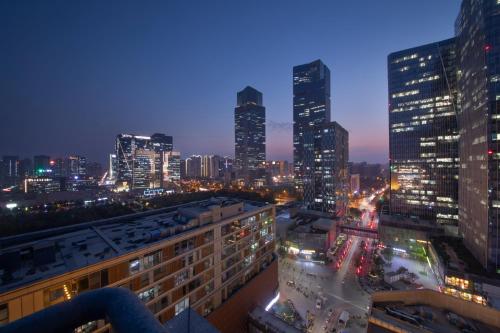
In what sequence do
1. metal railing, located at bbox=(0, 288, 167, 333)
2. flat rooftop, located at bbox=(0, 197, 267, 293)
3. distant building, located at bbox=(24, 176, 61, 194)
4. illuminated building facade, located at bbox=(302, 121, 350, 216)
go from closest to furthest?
1. metal railing, located at bbox=(0, 288, 167, 333)
2. flat rooftop, located at bbox=(0, 197, 267, 293)
3. illuminated building facade, located at bbox=(302, 121, 350, 216)
4. distant building, located at bbox=(24, 176, 61, 194)

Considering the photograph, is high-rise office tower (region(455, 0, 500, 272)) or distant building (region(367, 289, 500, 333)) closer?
distant building (region(367, 289, 500, 333))

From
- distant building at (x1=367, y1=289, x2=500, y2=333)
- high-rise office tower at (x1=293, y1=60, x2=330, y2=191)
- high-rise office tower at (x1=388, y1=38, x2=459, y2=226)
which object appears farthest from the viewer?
high-rise office tower at (x1=293, y1=60, x2=330, y2=191)

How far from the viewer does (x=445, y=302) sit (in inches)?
833

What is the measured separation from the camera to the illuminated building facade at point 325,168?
94938 mm

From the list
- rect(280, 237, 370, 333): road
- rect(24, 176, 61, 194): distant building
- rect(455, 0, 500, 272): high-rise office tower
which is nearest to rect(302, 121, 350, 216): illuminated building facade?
rect(280, 237, 370, 333): road

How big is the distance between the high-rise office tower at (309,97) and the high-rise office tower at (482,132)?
379ft

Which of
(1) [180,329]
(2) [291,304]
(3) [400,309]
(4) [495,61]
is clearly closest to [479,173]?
(4) [495,61]

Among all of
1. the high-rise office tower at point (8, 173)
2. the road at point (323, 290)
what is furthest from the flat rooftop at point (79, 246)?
the high-rise office tower at point (8, 173)

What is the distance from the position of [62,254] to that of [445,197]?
98.7m

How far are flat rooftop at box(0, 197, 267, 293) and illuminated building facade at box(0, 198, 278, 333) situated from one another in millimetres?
81

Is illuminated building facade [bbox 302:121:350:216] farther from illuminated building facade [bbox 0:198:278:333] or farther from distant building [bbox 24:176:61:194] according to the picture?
distant building [bbox 24:176:61:194]

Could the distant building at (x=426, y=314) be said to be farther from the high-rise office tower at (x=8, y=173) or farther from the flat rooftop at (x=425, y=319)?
the high-rise office tower at (x=8, y=173)

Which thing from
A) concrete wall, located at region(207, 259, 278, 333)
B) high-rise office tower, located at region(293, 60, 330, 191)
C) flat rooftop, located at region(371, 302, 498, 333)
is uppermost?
high-rise office tower, located at region(293, 60, 330, 191)

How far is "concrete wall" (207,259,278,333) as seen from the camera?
30547 mm
